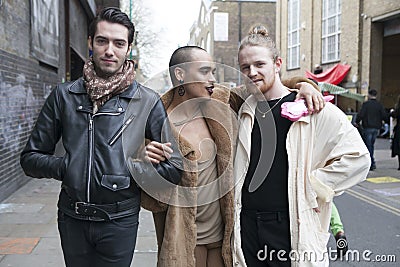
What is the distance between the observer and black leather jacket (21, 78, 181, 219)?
2.09 m

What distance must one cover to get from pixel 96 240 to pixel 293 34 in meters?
30.4

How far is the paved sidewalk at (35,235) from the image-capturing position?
14.6 feet

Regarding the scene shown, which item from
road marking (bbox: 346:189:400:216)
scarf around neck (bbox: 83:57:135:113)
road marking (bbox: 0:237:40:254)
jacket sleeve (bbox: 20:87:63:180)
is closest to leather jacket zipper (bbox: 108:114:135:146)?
scarf around neck (bbox: 83:57:135:113)

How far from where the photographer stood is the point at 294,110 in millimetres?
2312

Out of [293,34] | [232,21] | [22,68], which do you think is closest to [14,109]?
[22,68]

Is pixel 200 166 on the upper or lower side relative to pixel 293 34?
lower

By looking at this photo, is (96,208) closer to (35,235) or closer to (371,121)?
(35,235)

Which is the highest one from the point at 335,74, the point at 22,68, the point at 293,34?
the point at 293,34

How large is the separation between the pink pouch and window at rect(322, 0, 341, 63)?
22.5 m

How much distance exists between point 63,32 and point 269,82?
37.8ft

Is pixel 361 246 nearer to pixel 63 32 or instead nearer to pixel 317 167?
pixel 317 167

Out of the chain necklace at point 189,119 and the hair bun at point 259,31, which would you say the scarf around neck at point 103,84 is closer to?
the chain necklace at point 189,119

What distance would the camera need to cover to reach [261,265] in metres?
2.46

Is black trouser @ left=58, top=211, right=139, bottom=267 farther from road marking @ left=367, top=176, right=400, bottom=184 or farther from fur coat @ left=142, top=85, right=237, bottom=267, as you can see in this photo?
road marking @ left=367, top=176, right=400, bottom=184
